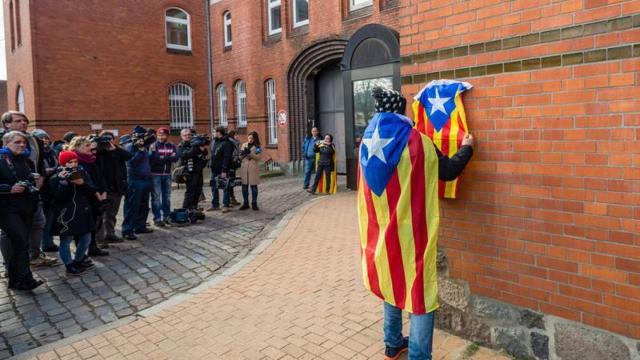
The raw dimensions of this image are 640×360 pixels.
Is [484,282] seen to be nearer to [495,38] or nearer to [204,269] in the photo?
[495,38]

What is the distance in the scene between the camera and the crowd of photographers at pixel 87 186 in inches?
209

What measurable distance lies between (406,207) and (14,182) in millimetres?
4346

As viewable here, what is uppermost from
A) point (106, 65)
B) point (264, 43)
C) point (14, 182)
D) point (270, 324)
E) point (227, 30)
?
point (227, 30)

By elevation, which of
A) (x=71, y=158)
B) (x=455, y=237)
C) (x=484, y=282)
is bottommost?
(x=484, y=282)

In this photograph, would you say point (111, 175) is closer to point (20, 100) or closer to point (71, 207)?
point (71, 207)

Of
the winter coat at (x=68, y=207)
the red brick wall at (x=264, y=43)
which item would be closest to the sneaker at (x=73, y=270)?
the winter coat at (x=68, y=207)

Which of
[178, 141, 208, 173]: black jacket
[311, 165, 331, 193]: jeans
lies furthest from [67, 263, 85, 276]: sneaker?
[311, 165, 331, 193]: jeans

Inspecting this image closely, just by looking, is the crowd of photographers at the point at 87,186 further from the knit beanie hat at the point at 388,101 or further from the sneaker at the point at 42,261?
the knit beanie hat at the point at 388,101

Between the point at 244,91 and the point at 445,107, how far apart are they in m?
17.9

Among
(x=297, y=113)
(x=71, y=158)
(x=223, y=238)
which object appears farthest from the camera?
(x=297, y=113)

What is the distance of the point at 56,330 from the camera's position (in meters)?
4.44

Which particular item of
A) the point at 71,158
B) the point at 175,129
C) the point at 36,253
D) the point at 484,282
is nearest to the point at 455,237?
the point at 484,282

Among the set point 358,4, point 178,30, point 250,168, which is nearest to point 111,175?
point 250,168

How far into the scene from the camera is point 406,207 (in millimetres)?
3078
